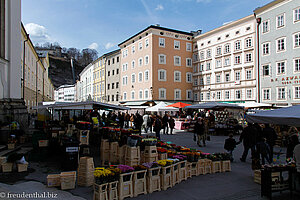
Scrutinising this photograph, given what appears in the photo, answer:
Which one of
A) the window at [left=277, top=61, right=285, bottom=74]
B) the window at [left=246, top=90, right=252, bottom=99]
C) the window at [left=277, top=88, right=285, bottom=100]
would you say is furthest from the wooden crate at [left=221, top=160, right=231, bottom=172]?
the window at [left=246, top=90, right=252, bottom=99]

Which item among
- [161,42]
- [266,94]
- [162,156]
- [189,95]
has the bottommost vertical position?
[162,156]

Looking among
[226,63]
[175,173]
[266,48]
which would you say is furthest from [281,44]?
[175,173]

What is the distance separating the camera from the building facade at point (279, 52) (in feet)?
87.4

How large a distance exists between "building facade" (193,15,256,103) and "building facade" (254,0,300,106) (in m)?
1.48

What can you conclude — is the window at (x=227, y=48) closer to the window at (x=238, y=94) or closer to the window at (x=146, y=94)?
the window at (x=238, y=94)

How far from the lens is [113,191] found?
5.56 m

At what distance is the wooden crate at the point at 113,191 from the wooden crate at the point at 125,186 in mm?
114

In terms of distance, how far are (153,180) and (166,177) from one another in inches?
17.6

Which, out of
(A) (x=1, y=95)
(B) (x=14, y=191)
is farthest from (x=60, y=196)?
(A) (x=1, y=95)

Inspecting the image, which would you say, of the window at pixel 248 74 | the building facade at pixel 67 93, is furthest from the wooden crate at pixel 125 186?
the building facade at pixel 67 93

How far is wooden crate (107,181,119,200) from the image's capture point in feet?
17.9

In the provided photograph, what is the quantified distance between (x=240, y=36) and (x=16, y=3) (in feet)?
94.4

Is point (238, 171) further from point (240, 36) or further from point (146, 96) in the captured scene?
point (146, 96)

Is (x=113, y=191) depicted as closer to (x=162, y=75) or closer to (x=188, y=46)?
(x=162, y=75)
